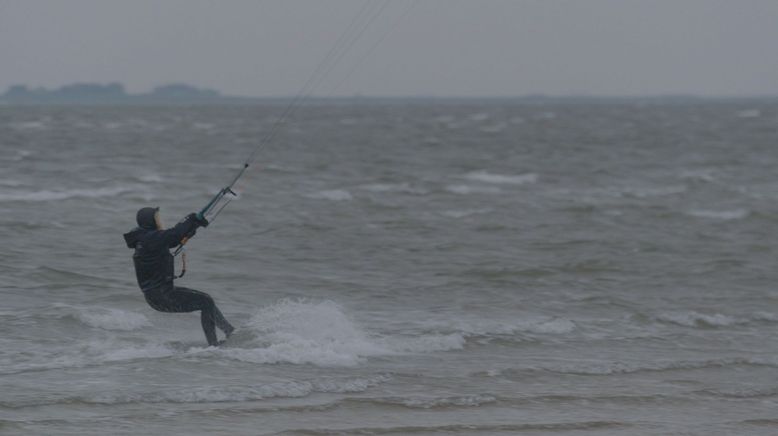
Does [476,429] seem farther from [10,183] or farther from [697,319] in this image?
[10,183]

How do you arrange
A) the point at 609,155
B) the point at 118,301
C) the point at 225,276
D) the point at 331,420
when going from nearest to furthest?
1. the point at 331,420
2. the point at 118,301
3. the point at 225,276
4. the point at 609,155

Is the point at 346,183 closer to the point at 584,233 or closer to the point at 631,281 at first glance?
the point at 584,233

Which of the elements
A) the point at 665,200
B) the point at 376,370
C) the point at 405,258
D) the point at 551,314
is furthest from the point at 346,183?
the point at 376,370

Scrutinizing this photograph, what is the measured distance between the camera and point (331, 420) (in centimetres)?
861

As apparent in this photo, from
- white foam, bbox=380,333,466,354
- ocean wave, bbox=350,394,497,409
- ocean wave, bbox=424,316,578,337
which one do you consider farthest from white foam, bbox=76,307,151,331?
ocean wave, bbox=350,394,497,409

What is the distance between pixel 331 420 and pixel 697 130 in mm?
69247

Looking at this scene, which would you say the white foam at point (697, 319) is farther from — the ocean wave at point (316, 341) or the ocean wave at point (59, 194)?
the ocean wave at point (59, 194)

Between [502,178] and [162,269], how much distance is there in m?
24.7

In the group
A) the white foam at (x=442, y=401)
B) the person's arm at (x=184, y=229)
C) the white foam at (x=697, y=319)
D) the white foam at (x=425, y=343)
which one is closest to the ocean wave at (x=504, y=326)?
the white foam at (x=425, y=343)

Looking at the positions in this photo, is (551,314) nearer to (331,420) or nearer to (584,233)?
(331,420)

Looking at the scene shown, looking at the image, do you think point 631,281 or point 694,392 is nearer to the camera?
point 694,392

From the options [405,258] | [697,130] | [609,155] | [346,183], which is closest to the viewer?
[405,258]

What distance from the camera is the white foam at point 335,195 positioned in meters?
27.3

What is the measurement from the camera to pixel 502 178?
34812 millimetres
